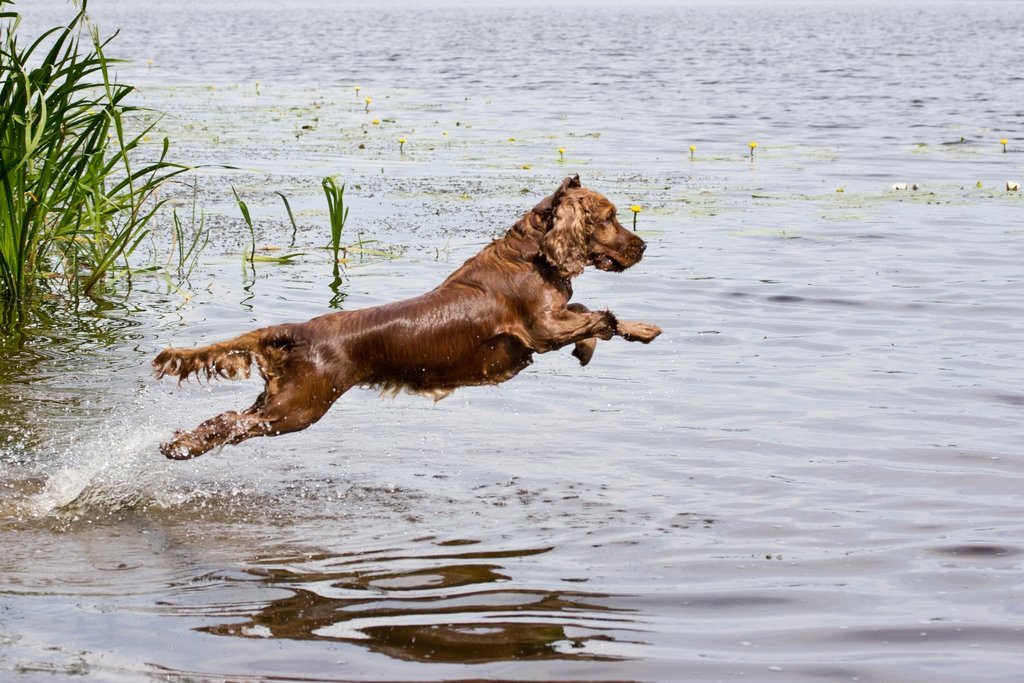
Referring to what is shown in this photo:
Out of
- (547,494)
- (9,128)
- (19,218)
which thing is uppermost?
(9,128)

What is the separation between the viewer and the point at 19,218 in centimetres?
815

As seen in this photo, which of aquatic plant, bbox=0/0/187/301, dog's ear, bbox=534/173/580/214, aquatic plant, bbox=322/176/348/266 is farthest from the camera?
aquatic plant, bbox=322/176/348/266

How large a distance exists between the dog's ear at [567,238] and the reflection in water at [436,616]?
4.79ft

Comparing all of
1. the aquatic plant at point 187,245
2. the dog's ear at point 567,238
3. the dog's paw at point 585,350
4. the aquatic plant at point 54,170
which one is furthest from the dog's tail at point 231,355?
the aquatic plant at point 187,245

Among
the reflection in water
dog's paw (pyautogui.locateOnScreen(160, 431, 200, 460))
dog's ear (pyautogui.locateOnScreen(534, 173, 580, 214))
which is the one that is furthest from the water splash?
dog's ear (pyautogui.locateOnScreen(534, 173, 580, 214))

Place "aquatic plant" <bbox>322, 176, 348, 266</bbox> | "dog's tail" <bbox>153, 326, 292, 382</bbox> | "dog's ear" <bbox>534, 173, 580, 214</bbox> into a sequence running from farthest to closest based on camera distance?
"aquatic plant" <bbox>322, 176, 348, 266</bbox> < "dog's ear" <bbox>534, 173, 580, 214</bbox> < "dog's tail" <bbox>153, 326, 292, 382</bbox>

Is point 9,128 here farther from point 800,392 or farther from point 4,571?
point 800,392

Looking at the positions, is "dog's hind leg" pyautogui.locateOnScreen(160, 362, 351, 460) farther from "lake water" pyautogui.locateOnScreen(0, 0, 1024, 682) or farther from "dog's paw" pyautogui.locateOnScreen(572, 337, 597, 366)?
"dog's paw" pyautogui.locateOnScreen(572, 337, 597, 366)

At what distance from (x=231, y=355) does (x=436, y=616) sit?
5.11 feet

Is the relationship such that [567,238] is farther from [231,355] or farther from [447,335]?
[231,355]

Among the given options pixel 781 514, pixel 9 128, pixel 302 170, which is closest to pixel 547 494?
pixel 781 514

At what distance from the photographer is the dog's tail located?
570 centimetres

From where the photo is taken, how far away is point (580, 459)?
6.67m

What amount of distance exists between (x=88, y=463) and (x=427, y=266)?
409cm
